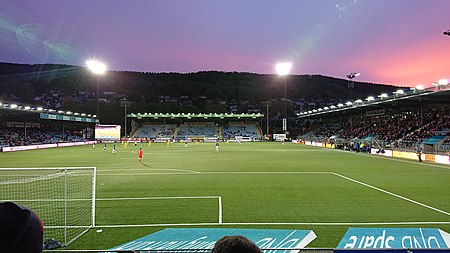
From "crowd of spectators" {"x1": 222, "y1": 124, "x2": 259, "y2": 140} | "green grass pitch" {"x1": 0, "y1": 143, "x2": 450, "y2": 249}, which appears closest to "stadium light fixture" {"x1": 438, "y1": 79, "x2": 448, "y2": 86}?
"green grass pitch" {"x1": 0, "y1": 143, "x2": 450, "y2": 249}

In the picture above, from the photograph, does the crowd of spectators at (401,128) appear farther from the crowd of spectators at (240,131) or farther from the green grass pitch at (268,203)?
the crowd of spectators at (240,131)

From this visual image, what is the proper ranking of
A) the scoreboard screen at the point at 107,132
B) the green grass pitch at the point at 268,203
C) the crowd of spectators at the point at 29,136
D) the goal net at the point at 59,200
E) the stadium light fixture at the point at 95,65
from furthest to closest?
the scoreboard screen at the point at 107,132 < the stadium light fixture at the point at 95,65 < the crowd of spectators at the point at 29,136 < the green grass pitch at the point at 268,203 < the goal net at the point at 59,200

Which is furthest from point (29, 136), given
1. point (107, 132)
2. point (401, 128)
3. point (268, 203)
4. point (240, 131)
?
point (268, 203)

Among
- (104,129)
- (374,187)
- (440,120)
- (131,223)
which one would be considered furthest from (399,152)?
(104,129)

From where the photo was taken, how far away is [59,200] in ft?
48.6

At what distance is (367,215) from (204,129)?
324 ft

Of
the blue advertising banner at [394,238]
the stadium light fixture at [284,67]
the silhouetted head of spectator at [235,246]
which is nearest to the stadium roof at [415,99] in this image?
the stadium light fixture at [284,67]

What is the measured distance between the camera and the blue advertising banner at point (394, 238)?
8617mm

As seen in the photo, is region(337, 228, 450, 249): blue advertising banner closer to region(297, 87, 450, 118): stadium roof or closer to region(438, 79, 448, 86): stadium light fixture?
region(438, 79, 448, 86): stadium light fixture

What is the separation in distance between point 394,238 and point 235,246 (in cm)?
886

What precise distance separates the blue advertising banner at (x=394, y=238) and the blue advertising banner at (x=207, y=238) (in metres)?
1.05

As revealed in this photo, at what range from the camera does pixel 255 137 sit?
104 metres

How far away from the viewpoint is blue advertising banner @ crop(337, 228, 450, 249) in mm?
8617

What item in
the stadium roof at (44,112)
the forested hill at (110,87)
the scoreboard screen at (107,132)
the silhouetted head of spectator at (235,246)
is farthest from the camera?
the forested hill at (110,87)
